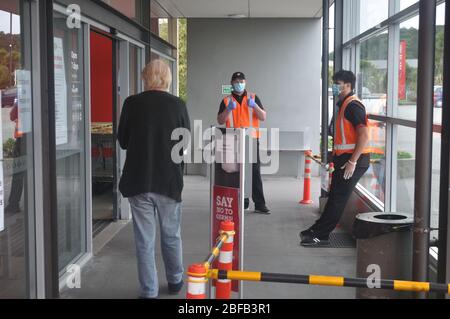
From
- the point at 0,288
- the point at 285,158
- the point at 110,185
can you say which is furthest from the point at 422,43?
the point at 285,158

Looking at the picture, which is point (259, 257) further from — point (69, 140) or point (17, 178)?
point (17, 178)

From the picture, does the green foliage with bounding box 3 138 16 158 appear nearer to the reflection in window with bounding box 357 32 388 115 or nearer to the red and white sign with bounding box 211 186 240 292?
the red and white sign with bounding box 211 186 240 292

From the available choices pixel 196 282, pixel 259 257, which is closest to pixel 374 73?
pixel 259 257

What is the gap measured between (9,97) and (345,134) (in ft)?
12.2

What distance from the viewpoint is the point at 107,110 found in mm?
9711

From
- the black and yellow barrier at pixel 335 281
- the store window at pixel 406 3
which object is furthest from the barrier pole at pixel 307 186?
the black and yellow barrier at pixel 335 281

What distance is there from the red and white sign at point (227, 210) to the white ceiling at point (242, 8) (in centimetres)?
603

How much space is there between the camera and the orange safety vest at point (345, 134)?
6418 mm

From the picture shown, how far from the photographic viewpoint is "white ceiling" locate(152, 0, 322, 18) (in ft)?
35.0

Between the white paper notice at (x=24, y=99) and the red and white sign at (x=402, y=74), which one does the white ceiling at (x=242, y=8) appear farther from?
the white paper notice at (x=24, y=99)

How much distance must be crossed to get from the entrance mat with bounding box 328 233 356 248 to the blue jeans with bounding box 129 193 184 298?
8.34ft

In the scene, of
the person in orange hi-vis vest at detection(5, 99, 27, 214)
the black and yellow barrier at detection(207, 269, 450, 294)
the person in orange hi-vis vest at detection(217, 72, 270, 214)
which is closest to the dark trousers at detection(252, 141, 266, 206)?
→ the person in orange hi-vis vest at detection(217, 72, 270, 214)

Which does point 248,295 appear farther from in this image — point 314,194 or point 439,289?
point 314,194

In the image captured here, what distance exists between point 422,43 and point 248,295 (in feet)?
8.09
